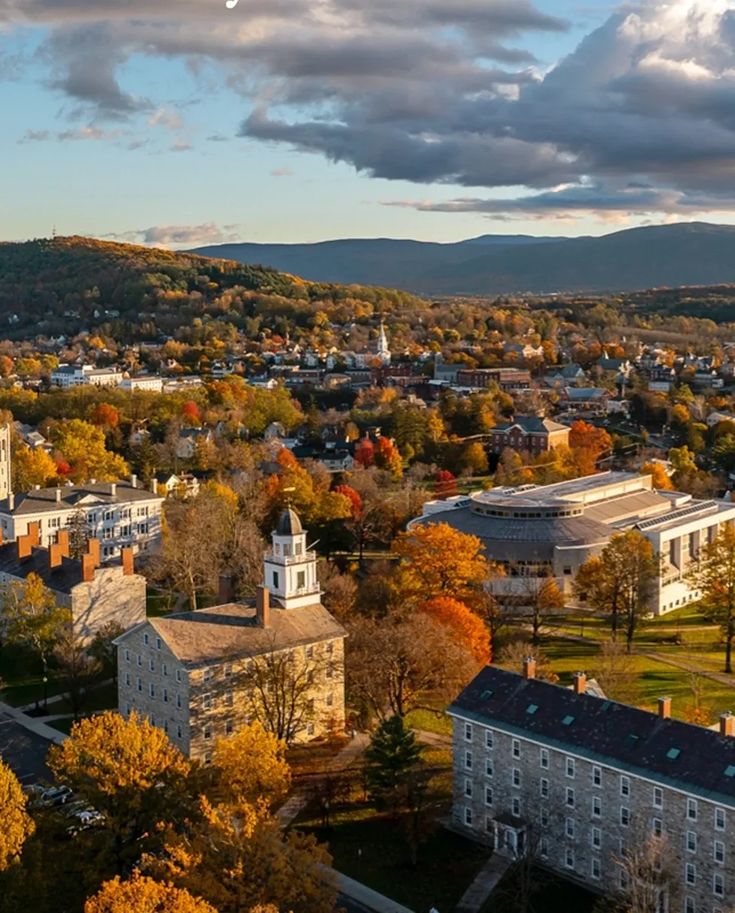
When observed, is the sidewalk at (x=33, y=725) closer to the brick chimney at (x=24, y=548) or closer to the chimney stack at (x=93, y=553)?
the chimney stack at (x=93, y=553)

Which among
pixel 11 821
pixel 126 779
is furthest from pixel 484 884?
pixel 11 821

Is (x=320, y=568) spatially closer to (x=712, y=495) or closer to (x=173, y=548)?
(x=173, y=548)

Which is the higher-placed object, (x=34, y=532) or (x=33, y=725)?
(x=34, y=532)

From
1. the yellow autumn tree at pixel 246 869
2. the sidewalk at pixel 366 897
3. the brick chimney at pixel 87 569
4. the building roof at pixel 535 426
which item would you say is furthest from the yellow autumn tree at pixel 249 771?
the building roof at pixel 535 426

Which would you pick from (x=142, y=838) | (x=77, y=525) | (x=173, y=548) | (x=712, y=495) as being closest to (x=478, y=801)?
(x=142, y=838)

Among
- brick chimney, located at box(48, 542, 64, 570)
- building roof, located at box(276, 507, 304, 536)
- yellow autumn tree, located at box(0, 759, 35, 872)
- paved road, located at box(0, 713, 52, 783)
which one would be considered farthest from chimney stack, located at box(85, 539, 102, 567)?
yellow autumn tree, located at box(0, 759, 35, 872)

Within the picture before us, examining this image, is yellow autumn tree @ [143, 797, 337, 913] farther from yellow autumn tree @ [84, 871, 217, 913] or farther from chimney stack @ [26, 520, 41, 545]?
chimney stack @ [26, 520, 41, 545]

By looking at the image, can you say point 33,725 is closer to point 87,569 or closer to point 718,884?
point 87,569
